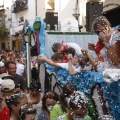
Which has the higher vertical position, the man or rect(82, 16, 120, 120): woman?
rect(82, 16, 120, 120): woman

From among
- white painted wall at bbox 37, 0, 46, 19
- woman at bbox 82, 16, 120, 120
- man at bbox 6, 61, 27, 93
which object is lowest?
man at bbox 6, 61, 27, 93

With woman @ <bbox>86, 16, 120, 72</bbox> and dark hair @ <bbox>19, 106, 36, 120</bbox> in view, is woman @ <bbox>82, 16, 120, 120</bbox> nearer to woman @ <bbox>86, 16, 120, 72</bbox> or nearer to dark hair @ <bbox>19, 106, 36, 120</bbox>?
woman @ <bbox>86, 16, 120, 72</bbox>

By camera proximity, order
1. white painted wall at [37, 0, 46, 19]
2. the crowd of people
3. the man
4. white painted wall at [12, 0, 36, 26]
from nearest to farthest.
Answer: the crowd of people
the man
white painted wall at [37, 0, 46, 19]
white painted wall at [12, 0, 36, 26]

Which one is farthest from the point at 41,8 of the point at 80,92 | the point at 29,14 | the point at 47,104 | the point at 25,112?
the point at 80,92

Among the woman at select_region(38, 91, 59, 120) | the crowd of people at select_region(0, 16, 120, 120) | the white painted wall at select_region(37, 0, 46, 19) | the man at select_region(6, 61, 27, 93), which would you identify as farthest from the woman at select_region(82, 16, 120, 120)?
the white painted wall at select_region(37, 0, 46, 19)

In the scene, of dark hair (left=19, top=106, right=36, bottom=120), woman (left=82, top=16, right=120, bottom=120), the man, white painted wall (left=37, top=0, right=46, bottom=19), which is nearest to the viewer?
woman (left=82, top=16, right=120, bottom=120)

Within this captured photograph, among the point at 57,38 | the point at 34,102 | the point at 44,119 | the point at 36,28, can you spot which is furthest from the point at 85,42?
the point at 44,119

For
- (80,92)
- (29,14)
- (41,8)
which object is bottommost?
(80,92)

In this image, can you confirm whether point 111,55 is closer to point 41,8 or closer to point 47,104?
point 47,104

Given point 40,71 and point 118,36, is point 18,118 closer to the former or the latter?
point 118,36

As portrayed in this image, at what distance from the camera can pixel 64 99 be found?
3.80 m

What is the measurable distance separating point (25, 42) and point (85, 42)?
1.25 m

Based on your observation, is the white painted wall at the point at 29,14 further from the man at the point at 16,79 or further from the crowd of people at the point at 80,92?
the crowd of people at the point at 80,92

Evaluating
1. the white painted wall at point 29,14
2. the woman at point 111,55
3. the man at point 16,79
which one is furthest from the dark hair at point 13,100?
the white painted wall at point 29,14
